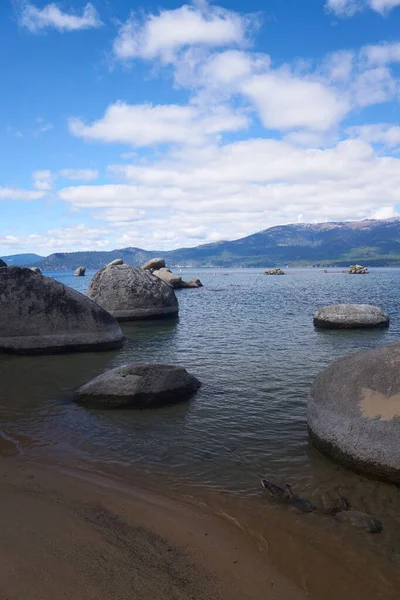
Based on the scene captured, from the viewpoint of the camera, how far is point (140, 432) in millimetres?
9953

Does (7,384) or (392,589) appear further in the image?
(7,384)

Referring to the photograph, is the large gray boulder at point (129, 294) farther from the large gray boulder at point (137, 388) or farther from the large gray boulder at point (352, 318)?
the large gray boulder at point (137, 388)

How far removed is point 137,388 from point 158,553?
21.0 feet

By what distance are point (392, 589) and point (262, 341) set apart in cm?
1610

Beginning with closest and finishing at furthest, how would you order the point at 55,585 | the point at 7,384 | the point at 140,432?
the point at 55,585
the point at 140,432
the point at 7,384

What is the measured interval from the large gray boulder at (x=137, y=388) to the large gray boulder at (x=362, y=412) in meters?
4.24

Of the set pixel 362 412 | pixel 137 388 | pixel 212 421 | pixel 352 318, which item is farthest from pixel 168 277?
pixel 362 412

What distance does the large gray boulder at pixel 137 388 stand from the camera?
1169 cm

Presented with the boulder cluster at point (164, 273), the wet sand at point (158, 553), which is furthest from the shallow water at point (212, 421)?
the boulder cluster at point (164, 273)

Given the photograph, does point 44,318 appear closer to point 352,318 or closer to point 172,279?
point 352,318

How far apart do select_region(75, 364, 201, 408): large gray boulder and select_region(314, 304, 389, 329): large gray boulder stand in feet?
49.4

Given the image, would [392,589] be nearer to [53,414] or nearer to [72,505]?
[72,505]

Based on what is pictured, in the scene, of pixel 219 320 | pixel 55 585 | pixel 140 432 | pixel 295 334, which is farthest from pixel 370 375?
pixel 219 320

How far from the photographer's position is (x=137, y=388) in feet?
38.5
